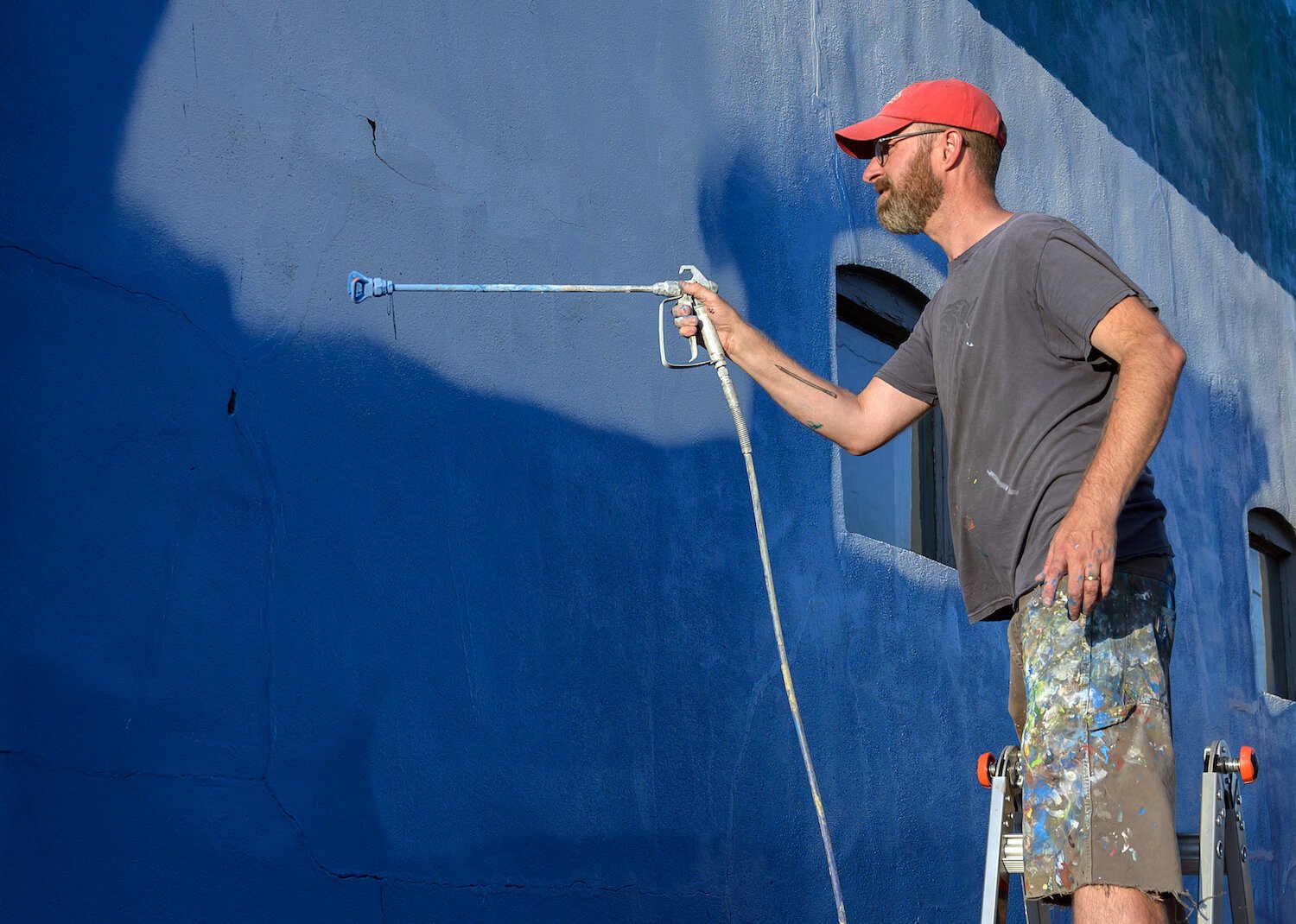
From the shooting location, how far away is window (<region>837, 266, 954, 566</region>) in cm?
544

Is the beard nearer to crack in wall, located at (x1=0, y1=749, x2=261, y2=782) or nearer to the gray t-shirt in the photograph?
the gray t-shirt

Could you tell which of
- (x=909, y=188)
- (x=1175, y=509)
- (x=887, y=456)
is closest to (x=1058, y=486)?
(x=909, y=188)

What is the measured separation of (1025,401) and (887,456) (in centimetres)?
291

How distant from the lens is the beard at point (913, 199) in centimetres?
321

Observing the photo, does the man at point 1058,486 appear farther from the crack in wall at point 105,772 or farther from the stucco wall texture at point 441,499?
the crack in wall at point 105,772

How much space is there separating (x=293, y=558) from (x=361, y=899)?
78cm

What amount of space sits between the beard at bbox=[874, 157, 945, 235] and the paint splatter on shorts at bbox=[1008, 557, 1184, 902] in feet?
3.20

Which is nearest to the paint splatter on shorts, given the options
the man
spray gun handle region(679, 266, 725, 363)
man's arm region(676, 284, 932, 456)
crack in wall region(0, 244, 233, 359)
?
the man

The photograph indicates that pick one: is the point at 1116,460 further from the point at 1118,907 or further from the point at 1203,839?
the point at 1203,839

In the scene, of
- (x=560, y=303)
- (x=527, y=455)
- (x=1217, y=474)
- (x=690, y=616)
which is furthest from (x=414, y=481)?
(x=1217, y=474)

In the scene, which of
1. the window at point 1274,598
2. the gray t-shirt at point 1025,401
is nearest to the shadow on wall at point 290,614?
the gray t-shirt at point 1025,401

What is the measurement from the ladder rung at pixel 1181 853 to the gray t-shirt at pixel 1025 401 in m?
0.48

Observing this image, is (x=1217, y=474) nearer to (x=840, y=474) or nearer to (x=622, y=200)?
(x=840, y=474)

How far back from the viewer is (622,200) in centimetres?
425
